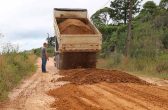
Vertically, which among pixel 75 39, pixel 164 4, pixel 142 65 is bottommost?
pixel 142 65

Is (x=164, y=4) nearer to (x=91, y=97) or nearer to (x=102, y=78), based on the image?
(x=102, y=78)

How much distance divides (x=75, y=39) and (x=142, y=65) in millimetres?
3865

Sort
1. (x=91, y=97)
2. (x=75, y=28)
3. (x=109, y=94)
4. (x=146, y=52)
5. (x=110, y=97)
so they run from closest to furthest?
1. (x=110, y=97)
2. (x=91, y=97)
3. (x=109, y=94)
4. (x=75, y=28)
5. (x=146, y=52)

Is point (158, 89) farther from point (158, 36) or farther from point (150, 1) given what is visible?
point (150, 1)

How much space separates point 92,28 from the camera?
2283 centimetres

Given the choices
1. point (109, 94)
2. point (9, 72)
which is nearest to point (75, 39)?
point (9, 72)

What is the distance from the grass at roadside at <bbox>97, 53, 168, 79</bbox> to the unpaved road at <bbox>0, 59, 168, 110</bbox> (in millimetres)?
5054

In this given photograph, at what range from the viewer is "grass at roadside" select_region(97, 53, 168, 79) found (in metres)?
20.1

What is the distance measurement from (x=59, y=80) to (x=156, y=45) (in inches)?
411

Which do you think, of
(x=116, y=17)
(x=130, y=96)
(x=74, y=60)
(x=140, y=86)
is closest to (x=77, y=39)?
(x=74, y=60)

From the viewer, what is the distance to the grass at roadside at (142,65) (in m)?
20.1

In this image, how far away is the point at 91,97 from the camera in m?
Result: 11.2

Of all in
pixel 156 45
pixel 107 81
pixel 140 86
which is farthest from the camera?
pixel 156 45

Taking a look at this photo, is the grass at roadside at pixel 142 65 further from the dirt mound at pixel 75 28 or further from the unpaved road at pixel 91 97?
the unpaved road at pixel 91 97
